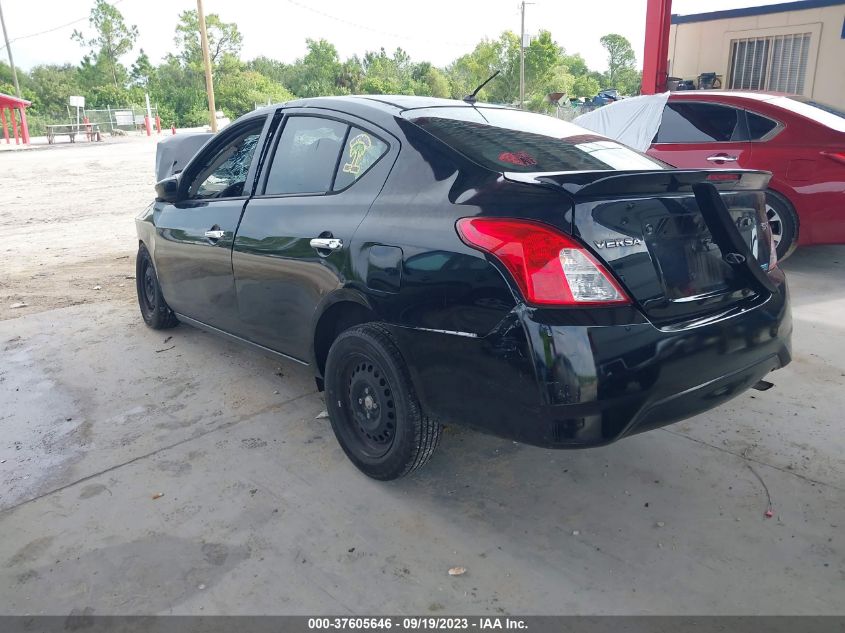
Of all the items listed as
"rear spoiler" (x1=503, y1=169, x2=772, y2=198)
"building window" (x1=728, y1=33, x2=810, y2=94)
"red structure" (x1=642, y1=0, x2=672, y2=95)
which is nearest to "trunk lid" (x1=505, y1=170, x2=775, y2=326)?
"rear spoiler" (x1=503, y1=169, x2=772, y2=198)

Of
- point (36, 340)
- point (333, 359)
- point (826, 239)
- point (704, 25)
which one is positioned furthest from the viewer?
point (704, 25)

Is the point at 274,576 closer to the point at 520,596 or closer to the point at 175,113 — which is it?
the point at 520,596

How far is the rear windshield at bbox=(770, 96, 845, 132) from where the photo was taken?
20.3 ft

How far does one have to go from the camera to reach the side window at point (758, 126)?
6.35 metres

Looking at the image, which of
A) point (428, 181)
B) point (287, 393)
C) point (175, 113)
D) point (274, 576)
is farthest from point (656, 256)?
point (175, 113)

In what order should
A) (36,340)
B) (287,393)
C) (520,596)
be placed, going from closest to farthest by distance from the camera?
(520,596) < (287,393) < (36,340)

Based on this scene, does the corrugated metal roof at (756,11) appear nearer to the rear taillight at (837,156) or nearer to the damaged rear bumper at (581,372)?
the rear taillight at (837,156)

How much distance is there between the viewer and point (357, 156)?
3178 millimetres

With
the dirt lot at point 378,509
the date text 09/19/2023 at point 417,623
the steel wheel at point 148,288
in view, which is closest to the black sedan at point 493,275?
the dirt lot at point 378,509

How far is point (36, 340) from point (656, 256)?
4782 mm

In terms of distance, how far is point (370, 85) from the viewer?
72375mm

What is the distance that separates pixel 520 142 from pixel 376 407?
135 cm

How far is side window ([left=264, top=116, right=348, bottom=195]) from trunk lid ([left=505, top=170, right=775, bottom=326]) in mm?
1101

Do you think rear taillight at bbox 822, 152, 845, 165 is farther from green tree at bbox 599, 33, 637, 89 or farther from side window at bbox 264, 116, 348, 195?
green tree at bbox 599, 33, 637, 89
